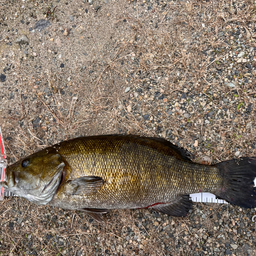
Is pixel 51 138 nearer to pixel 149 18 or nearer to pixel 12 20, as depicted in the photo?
pixel 12 20

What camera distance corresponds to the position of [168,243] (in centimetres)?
299

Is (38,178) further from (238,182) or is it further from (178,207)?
(238,182)

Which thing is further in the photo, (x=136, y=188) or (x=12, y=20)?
(x=12, y=20)

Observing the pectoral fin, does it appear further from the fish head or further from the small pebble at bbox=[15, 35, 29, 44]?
the small pebble at bbox=[15, 35, 29, 44]

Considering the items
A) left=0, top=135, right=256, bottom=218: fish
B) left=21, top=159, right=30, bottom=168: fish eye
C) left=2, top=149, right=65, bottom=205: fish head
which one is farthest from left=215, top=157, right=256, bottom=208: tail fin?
left=21, top=159, right=30, bottom=168: fish eye

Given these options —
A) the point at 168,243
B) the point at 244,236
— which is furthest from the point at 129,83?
the point at 244,236

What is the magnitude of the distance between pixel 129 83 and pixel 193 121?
1093 mm

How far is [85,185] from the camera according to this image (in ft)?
7.85

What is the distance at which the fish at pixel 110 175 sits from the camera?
241 cm

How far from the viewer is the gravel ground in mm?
3023

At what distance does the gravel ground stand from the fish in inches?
20.7

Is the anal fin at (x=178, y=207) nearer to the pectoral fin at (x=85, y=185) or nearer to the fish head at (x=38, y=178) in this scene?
the pectoral fin at (x=85, y=185)

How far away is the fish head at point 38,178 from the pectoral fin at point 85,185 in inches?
6.1

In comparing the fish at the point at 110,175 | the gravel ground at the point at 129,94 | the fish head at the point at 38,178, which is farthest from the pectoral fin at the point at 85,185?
the gravel ground at the point at 129,94
